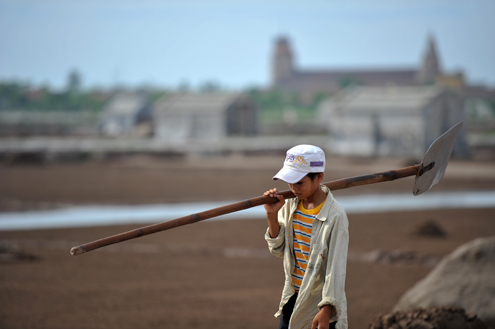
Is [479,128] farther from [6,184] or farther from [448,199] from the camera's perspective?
[6,184]

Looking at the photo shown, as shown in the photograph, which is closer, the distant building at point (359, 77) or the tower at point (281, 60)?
the distant building at point (359, 77)

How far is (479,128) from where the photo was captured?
50031 millimetres

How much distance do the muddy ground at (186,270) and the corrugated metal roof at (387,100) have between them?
463 inches

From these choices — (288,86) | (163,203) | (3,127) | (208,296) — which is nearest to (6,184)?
(163,203)

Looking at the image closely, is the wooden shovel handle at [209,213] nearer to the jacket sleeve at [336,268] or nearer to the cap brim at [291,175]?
the cap brim at [291,175]

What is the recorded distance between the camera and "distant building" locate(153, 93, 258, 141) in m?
33.2

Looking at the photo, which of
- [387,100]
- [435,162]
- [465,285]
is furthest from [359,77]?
[435,162]

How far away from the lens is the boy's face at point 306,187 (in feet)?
10.3

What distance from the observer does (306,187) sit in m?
3.16

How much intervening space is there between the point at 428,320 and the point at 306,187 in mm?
1847

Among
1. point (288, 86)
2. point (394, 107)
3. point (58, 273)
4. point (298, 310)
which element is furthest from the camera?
point (288, 86)

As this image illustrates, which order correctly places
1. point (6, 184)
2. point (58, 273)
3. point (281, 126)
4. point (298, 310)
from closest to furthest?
point (298, 310)
point (58, 273)
point (6, 184)
point (281, 126)

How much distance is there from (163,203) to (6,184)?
5.99 meters

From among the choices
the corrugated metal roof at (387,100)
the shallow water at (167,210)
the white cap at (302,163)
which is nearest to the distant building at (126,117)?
the corrugated metal roof at (387,100)
